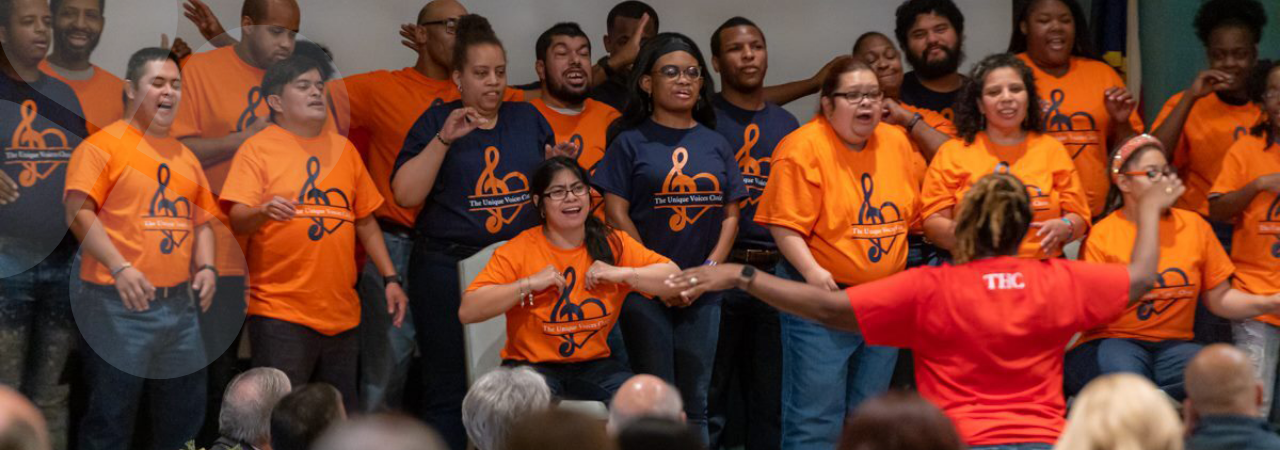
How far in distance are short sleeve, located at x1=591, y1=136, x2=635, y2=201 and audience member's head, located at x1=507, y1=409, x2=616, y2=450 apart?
2569 mm

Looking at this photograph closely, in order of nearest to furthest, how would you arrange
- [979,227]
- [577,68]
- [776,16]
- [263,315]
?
[979,227] < [263,315] < [577,68] < [776,16]

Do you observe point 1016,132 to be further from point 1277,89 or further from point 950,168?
point 1277,89

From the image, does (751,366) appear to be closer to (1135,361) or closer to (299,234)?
(1135,361)

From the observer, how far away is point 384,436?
2.02 meters

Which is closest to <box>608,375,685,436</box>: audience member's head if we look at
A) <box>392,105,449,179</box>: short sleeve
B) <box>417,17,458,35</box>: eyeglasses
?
<box>392,105,449,179</box>: short sleeve

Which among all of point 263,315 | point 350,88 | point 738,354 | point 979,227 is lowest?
point 738,354

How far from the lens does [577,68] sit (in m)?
5.20

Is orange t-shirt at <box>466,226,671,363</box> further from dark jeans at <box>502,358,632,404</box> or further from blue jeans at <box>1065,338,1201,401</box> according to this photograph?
blue jeans at <box>1065,338,1201,401</box>

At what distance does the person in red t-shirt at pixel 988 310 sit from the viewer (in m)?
3.41

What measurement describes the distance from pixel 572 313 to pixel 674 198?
578 mm

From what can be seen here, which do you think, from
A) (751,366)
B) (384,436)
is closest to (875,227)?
(751,366)

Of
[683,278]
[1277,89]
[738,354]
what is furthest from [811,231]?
[1277,89]

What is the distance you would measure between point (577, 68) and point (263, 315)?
1532 mm

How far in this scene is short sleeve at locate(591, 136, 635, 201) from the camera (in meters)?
4.73
